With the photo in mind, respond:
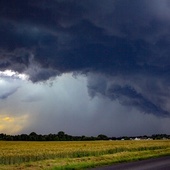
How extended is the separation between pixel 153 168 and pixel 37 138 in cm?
16645

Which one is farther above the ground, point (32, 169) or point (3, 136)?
point (3, 136)

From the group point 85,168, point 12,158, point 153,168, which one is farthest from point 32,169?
point 12,158

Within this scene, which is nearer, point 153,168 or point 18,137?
point 153,168

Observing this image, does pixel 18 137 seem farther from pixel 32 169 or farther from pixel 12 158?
pixel 32 169

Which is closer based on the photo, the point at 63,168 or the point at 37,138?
the point at 63,168

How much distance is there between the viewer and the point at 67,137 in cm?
19588

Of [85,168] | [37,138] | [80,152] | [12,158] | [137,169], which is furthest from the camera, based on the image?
[37,138]

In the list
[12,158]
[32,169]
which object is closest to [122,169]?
[32,169]

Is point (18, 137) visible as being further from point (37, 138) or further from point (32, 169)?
point (32, 169)

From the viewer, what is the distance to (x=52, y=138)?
185625 millimetres

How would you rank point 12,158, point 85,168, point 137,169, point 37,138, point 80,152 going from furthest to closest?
point 37,138, point 80,152, point 12,158, point 85,168, point 137,169

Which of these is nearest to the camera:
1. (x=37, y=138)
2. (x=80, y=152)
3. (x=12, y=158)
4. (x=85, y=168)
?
(x=85, y=168)

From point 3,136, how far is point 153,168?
17390 cm

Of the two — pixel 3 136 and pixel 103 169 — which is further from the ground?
pixel 3 136
